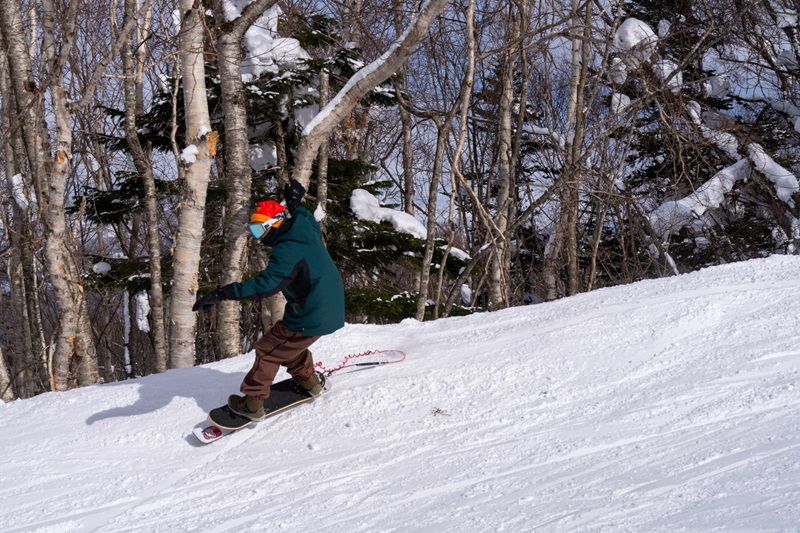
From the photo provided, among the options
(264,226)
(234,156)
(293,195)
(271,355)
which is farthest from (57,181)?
(271,355)

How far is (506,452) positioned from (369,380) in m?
1.65

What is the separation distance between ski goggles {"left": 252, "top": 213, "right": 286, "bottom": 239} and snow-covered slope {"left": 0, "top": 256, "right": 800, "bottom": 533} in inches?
53.2

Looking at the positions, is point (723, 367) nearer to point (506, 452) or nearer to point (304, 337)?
point (506, 452)

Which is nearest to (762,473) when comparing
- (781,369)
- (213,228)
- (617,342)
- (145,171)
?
(781,369)

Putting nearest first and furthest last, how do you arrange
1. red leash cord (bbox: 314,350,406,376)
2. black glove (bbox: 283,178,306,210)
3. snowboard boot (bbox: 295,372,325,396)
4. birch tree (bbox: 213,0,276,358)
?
black glove (bbox: 283,178,306,210)
snowboard boot (bbox: 295,372,325,396)
red leash cord (bbox: 314,350,406,376)
birch tree (bbox: 213,0,276,358)

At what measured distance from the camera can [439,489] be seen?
3359 mm

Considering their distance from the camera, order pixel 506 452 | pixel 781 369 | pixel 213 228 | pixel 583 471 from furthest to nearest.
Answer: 1. pixel 213 228
2. pixel 781 369
3. pixel 506 452
4. pixel 583 471

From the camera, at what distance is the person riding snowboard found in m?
4.24

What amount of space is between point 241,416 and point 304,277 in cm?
108

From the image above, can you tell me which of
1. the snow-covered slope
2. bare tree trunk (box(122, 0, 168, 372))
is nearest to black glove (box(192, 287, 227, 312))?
the snow-covered slope

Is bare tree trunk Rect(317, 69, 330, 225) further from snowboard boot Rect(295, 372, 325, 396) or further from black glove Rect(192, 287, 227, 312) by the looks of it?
black glove Rect(192, 287, 227, 312)

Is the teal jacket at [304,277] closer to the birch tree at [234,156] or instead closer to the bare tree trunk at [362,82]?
the bare tree trunk at [362,82]

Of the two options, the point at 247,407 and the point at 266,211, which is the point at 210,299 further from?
the point at 247,407

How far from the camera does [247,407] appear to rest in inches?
177
